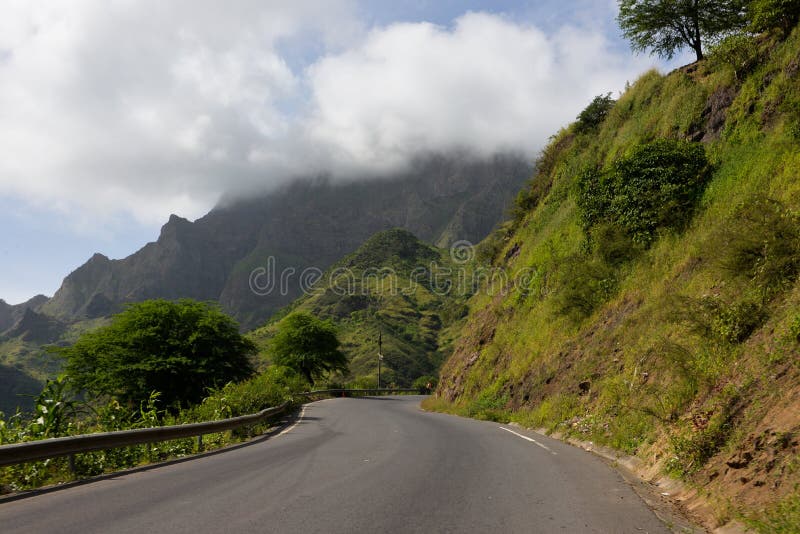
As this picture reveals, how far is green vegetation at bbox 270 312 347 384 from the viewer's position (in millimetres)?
58625

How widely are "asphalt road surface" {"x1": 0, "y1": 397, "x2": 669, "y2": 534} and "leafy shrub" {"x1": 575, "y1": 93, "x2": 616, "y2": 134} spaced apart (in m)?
26.9

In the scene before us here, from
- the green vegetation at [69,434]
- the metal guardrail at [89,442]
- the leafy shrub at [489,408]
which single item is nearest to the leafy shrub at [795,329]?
the metal guardrail at [89,442]

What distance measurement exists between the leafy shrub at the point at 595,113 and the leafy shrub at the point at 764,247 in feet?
76.0

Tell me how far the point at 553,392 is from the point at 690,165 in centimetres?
965

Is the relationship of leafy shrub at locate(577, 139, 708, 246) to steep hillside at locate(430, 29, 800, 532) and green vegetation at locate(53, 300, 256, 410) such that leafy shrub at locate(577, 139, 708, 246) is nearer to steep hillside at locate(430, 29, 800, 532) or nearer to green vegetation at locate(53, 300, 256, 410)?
steep hillside at locate(430, 29, 800, 532)

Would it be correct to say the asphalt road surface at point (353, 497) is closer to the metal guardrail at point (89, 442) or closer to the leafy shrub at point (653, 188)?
the metal guardrail at point (89, 442)

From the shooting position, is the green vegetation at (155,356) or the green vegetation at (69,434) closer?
the green vegetation at (69,434)

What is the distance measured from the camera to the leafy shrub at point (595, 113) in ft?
108

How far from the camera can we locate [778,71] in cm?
1784

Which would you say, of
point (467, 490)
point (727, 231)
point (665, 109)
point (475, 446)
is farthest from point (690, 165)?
point (467, 490)

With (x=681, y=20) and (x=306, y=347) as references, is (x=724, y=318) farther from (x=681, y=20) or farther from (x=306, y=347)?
(x=306, y=347)

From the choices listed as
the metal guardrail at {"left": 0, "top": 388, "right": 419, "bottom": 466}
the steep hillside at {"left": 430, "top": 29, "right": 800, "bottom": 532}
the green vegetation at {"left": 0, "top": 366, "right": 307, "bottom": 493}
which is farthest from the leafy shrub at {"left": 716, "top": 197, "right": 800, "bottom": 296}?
the green vegetation at {"left": 0, "top": 366, "right": 307, "bottom": 493}

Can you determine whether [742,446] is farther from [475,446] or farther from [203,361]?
[203,361]

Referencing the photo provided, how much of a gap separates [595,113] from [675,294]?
22869 millimetres
